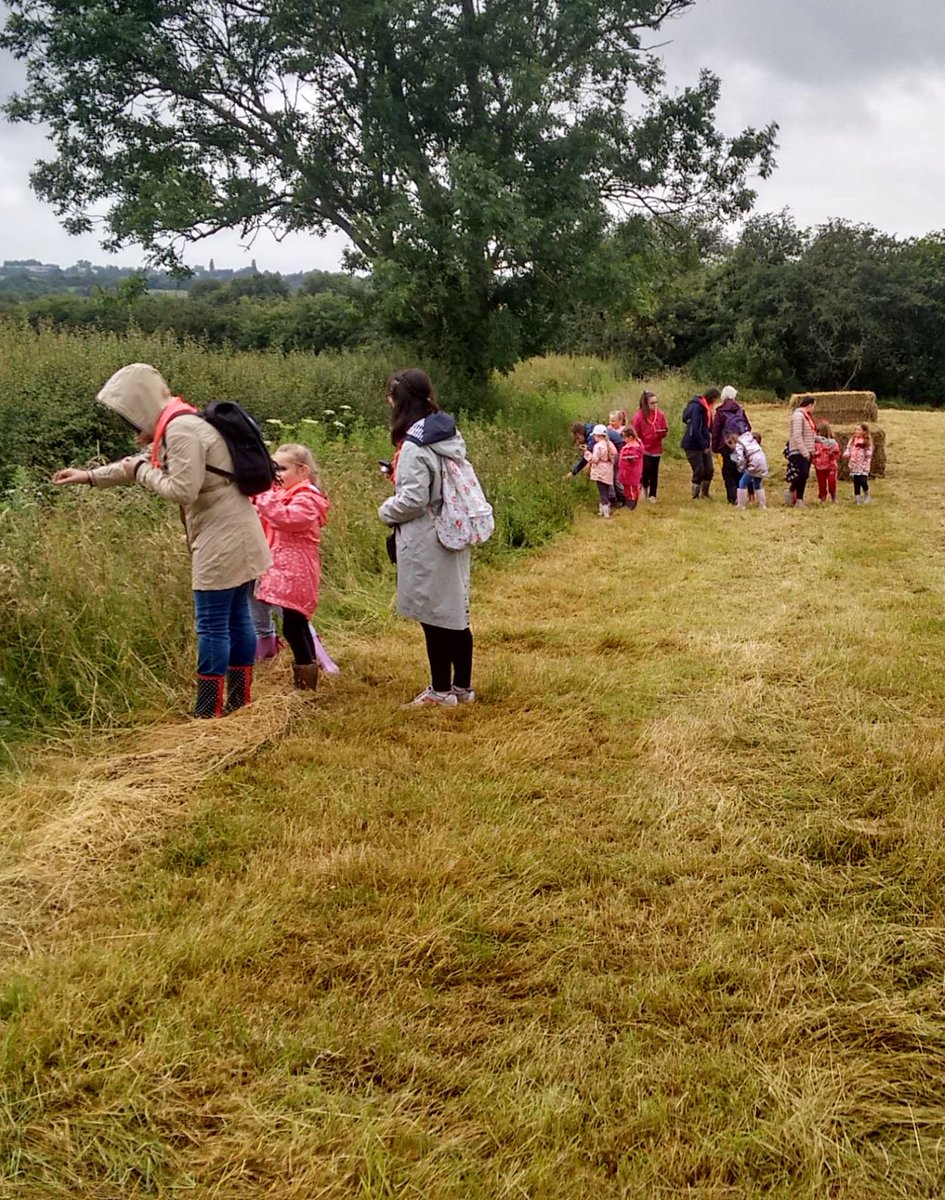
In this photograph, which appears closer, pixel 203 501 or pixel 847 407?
pixel 203 501

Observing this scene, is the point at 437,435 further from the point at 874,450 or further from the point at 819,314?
the point at 819,314

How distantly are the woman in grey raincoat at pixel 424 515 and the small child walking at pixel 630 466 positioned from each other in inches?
261

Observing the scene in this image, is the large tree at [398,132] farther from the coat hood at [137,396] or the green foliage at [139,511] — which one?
the coat hood at [137,396]

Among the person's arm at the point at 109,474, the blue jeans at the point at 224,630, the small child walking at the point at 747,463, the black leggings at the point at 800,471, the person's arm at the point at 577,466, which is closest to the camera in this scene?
the person's arm at the point at 109,474

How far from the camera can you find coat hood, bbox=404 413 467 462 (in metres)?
4.20

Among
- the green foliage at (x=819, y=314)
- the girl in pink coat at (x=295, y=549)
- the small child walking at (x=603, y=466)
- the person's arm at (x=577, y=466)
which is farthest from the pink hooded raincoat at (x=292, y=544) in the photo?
the green foliage at (x=819, y=314)

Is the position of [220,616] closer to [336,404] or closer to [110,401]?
[110,401]

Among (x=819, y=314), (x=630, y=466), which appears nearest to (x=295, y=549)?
(x=630, y=466)

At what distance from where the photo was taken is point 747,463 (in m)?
10.8

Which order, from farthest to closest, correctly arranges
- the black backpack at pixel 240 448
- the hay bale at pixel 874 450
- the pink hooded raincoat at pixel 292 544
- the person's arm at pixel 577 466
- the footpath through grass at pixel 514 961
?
the hay bale at pixel 874 450
the person's arm at pixel 577 466
the pink hooded raincoat at pixel 292 544
the black backpack at pixel 240 448
the footpath through grass at pixel 514 961

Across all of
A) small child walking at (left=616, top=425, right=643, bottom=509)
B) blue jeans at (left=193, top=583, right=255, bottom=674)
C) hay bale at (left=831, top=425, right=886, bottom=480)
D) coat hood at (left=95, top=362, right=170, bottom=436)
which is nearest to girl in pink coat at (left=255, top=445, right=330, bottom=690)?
blue jeans at (left=193, top=583, right=255, bottom=674)

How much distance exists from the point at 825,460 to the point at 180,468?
9650 mm

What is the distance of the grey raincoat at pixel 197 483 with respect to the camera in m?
3.79

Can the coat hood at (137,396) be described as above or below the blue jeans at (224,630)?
above
